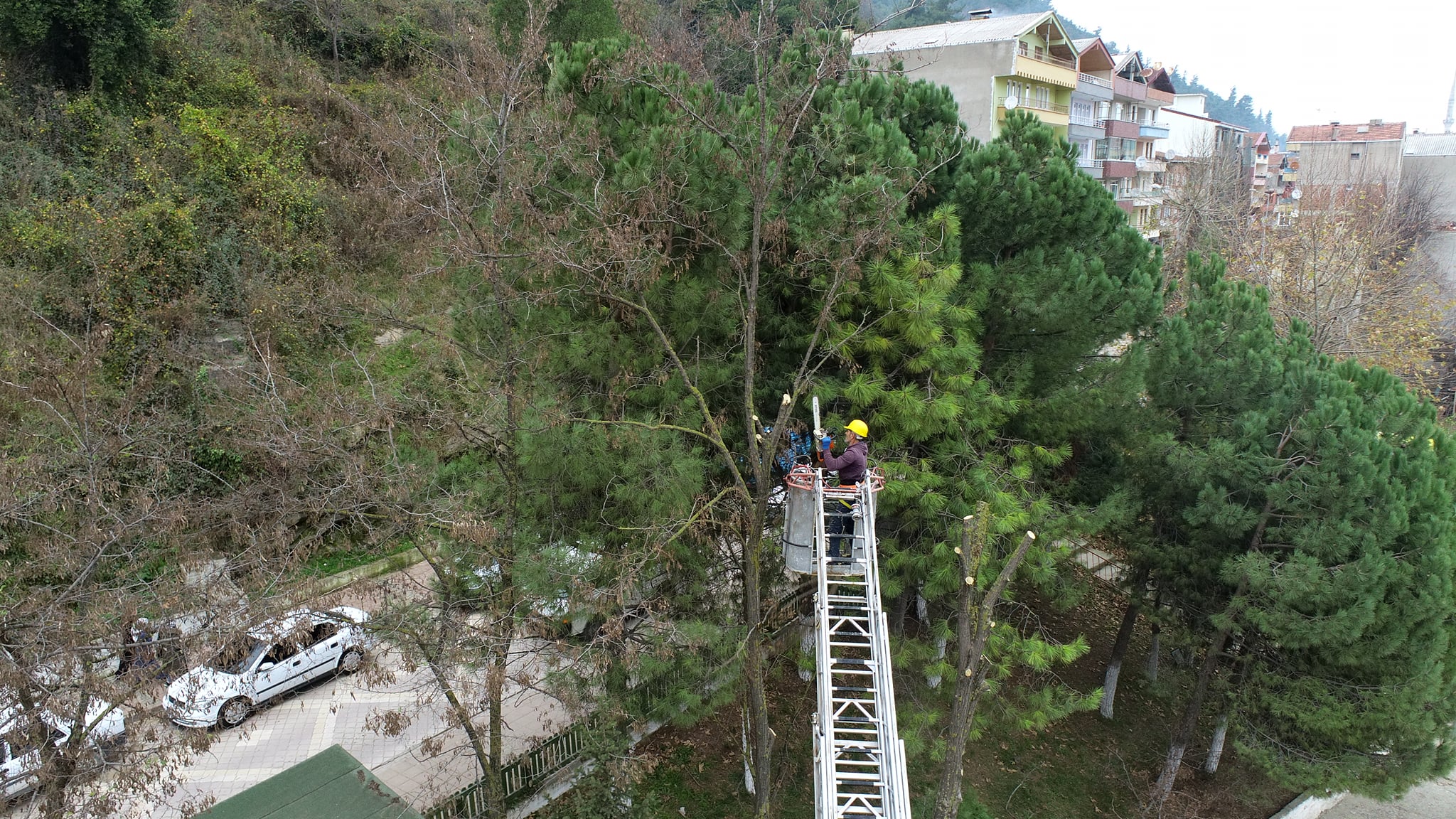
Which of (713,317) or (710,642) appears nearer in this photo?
(710,642)

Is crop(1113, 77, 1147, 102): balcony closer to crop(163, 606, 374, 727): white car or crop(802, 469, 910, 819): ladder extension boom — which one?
crop(802, 469, 910, 819): ladder extension boom

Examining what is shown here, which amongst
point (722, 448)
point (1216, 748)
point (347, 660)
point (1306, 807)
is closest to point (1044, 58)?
point (1216, 748)

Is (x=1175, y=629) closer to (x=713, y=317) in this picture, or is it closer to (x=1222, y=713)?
(x=1222, y=713)

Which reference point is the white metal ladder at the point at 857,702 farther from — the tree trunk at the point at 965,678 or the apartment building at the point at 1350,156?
the apartment building at the point at 1350,156

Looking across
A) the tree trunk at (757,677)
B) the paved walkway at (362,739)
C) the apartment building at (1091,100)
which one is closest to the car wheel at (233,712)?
the paved walkway at (362,739)

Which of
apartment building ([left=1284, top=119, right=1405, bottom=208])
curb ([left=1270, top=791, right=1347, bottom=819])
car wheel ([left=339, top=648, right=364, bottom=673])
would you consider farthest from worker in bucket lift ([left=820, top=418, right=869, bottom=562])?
apartment building ([left=1284, top=119, right=1405, bottom=208])

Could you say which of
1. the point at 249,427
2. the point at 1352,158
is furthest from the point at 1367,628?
the point at 1352,158
